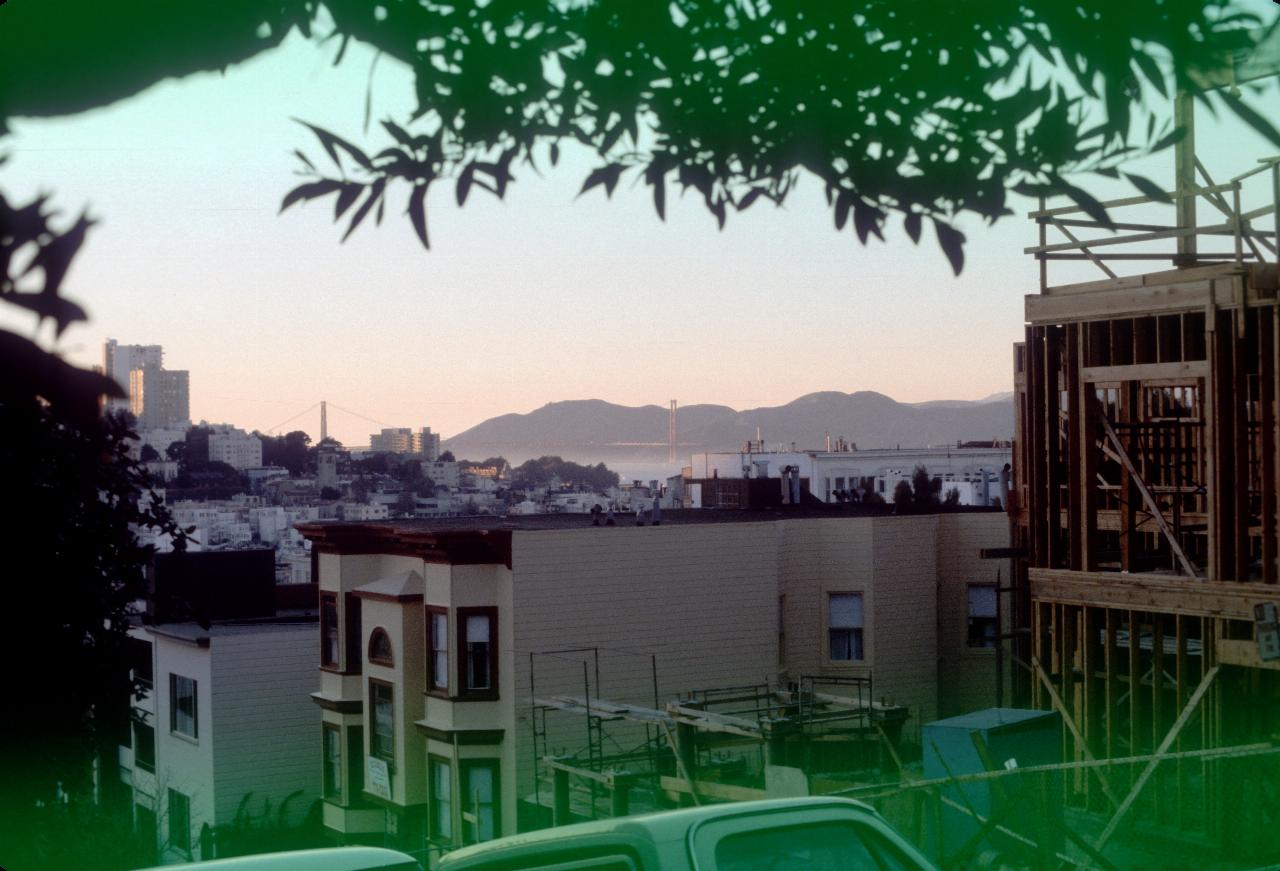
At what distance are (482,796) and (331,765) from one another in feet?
9.93

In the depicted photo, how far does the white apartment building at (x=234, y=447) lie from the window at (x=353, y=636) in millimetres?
10886

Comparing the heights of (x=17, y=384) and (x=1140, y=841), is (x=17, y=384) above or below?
above

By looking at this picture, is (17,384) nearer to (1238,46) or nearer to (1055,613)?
(1238,46)

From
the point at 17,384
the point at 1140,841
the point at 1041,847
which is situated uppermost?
the point at 17,384

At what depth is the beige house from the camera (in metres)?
14.9

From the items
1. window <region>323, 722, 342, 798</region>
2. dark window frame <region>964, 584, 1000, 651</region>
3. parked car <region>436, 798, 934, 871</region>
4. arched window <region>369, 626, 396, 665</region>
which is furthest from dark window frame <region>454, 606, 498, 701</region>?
parked car <region>436, 798, 934, 871</region>

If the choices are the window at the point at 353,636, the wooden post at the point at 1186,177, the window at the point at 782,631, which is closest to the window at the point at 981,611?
the window at the point at 782,631

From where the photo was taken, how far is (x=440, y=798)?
604 inches

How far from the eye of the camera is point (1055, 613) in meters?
10.6

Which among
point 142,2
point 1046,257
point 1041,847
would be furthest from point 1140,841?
point 142,2

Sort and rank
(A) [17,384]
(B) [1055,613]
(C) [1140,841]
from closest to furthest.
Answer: (A) [17,384], (C) [1140,841], (B) [1055,613]

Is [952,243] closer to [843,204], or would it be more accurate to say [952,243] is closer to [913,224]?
[913,224]

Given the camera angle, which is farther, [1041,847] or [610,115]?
[1041,847]

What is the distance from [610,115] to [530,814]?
11.6 m
